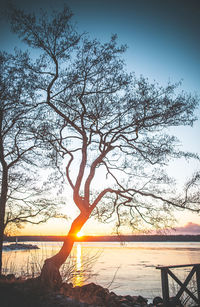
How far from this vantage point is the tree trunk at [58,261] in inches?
253

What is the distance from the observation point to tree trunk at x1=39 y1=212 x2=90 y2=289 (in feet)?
21.0

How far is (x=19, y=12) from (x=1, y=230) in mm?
8342

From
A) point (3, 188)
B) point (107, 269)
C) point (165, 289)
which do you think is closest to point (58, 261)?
point (165, 289)

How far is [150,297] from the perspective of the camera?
1355cm

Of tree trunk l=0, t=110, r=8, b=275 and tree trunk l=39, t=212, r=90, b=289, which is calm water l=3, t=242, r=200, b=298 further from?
tree trunk l=0, t=110, r=8, b=275

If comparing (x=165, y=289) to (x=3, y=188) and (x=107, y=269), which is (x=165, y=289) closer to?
(x=3, y=188)

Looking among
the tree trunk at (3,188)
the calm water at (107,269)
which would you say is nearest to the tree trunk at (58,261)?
the calm water at (107,269)

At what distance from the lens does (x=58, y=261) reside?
7574 millimetres

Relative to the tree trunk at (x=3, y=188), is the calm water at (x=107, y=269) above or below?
below

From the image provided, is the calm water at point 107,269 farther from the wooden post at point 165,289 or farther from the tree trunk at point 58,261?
the wooden post at point 165,289

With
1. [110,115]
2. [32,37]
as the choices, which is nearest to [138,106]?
[110,115]

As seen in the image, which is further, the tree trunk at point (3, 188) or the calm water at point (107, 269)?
the tree trunk at point (3, 188)

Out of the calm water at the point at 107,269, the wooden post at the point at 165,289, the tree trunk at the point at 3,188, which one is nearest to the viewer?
the calm water at the point at 107,269

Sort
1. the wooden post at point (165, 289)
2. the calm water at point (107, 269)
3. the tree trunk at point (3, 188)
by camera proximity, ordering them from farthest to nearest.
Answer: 1. the tree trunk at point (3, 188)
2. the wooden post at point (165, 289)
3. the calm water at point (107, 269)
